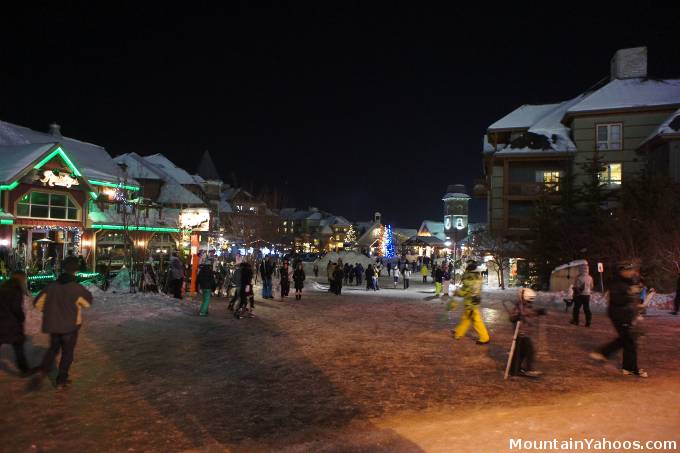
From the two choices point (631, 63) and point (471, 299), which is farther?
point (631, 63)

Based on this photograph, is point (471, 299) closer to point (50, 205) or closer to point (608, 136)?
point (50, 205)

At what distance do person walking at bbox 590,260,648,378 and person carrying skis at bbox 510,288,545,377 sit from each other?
113 centimetres

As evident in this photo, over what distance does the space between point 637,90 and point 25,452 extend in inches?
1402

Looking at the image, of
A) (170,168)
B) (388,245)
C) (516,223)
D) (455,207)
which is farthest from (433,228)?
(516,223)

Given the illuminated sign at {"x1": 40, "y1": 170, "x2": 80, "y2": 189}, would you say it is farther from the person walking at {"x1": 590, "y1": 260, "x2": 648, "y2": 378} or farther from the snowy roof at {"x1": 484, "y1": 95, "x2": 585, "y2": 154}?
the person walking at {"x1": 590, "y1": 260, "x2": 648, "y2": 378}

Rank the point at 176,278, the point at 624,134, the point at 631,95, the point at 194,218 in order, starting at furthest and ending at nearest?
1. the point at 631,95
2. the point at 624,134
3. the point at 194,218
4. the point at 176,278

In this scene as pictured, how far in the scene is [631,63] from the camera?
3256 centimetres

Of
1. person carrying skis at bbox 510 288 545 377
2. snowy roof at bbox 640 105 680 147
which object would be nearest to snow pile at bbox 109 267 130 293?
person carrying skis at bbox 510 288 545 377

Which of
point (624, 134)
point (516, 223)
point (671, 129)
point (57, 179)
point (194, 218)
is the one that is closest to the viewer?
point (57, 179)

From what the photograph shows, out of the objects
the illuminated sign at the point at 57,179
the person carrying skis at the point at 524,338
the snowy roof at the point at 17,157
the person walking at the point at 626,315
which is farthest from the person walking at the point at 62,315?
the illuminated sign at the point at 57,179

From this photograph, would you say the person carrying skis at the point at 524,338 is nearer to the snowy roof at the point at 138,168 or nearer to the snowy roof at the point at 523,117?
the snowy roof at the point at 523,117

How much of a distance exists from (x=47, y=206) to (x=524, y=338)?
25827mm

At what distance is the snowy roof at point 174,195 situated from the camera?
43406 millimetres

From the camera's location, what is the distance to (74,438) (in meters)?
5.09
